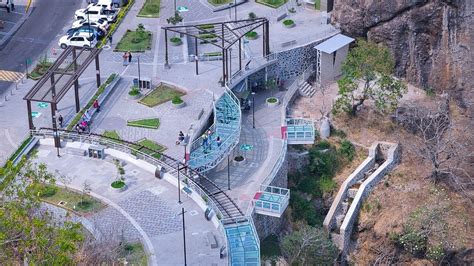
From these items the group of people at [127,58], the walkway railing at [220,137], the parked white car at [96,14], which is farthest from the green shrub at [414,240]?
the parked white car at [96,14]

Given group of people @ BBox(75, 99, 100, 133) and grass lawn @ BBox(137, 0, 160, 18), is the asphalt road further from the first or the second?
group of people @ BBox(75, 99, 100, 133)

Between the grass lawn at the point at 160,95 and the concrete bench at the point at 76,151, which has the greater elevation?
the grass lawn at the point at 160,95

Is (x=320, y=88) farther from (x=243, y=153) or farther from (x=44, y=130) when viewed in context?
(x=44, y=130)

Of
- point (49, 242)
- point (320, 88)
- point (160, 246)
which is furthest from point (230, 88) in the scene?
point (49, 242)

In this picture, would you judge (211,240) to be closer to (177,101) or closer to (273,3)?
→ (177,101)

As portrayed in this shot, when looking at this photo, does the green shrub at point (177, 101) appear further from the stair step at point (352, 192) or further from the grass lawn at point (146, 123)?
the stair step at point (352, 192)

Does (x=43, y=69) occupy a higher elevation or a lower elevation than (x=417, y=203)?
higher
